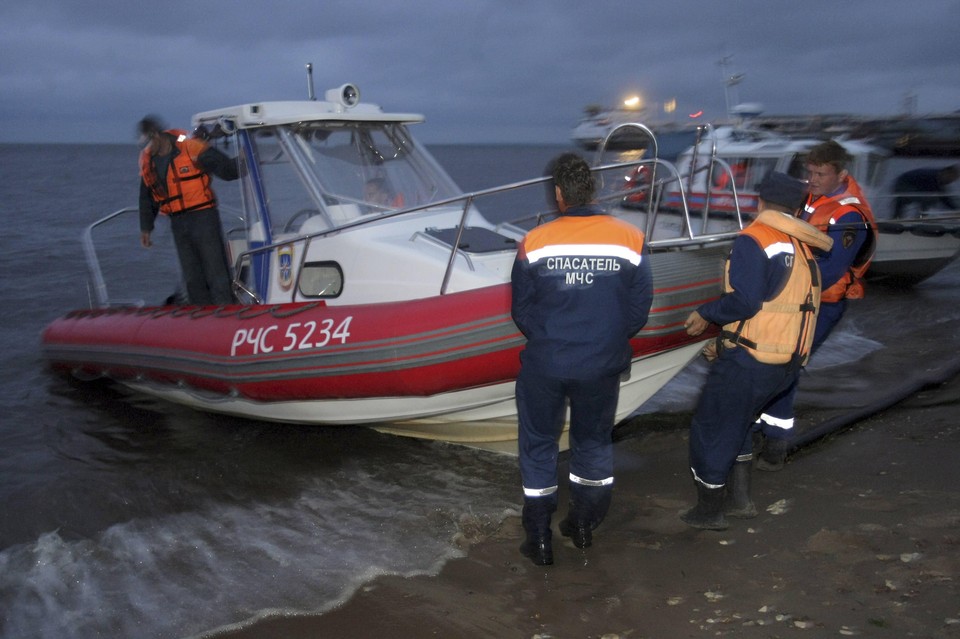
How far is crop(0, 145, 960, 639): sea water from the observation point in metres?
3.34

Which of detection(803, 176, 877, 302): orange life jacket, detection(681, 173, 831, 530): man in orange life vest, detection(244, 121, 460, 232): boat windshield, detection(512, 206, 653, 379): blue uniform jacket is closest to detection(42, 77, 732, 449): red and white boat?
detection(244, 121, 460, 232): boat windshield

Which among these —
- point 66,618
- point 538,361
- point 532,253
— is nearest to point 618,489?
point 538,361

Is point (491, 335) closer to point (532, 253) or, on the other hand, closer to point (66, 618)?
point (532, 253)

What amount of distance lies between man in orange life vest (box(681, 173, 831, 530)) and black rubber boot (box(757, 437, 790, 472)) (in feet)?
2.09

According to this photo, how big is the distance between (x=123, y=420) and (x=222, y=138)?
2.27m

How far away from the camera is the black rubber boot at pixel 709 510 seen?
10.5 ft

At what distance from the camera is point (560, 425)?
3.02m

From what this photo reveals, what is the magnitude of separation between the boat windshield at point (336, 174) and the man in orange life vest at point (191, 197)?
317 mm

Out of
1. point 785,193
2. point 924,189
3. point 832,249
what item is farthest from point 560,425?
point 924,189

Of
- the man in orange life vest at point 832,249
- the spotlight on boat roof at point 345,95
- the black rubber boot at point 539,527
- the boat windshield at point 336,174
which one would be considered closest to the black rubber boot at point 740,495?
the man in orange life vest at point 832,249

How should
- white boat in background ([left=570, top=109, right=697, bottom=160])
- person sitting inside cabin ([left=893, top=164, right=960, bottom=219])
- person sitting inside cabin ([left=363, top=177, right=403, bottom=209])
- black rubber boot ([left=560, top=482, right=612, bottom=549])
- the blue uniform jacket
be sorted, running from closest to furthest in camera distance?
the blue uniform jacket → black rubber boot ([left=560, top=482, right=612, bottom=549]) → person sitting inside cabin ([left=363, top=177, right=403, bottom=209]) → person sitting inside cabin ([left=893, top=164, right=960, bottom=219]) → white boat in background ([left=570, top=109, right=697, bottom=160])

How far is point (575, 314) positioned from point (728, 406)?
74 cm

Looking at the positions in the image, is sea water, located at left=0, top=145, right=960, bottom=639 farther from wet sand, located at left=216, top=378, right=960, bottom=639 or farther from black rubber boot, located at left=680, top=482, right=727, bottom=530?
black rubber boot, located at left=680, top=482, right=727, bottom=530

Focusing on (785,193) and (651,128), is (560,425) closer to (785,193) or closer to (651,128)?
(785,193)
